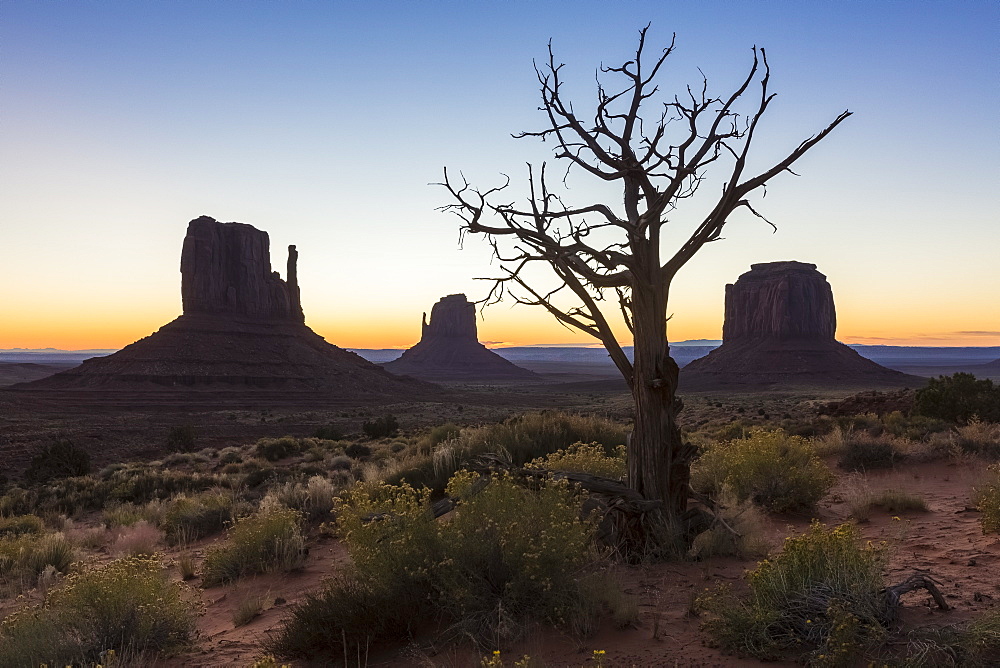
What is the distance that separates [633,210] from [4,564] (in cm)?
979

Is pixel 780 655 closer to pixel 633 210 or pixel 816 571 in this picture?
pixel 816 571

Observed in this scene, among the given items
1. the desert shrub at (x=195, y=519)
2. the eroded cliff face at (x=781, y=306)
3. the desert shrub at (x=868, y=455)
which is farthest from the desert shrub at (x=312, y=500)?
the eroded cliff face at (x=781, y=306)

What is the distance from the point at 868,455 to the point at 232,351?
8247 cm

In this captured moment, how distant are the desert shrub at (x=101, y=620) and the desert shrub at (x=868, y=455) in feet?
40.7

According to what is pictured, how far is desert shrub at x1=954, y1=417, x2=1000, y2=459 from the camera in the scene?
1265 centimetres

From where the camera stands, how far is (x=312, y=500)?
11.0m

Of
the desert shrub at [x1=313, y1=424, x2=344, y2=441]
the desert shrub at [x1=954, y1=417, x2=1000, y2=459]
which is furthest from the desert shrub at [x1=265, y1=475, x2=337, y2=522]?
the desert shrub at [x1=313, y1=424, x2=344, y2=441]

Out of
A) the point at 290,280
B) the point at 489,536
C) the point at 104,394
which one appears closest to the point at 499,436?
the point at 489,536

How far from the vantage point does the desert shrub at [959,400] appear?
18.7 m

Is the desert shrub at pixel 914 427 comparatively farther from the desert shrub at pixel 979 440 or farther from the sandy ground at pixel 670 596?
the sandy ground at pixel 670 596

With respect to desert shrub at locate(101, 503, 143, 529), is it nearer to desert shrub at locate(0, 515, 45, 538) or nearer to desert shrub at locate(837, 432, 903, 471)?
desert shrub at locate(0, 515, 45, 538)

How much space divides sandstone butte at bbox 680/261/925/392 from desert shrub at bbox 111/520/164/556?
289 ft

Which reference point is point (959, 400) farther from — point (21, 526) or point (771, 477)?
point (21, 526)

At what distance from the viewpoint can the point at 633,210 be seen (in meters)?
7.05
